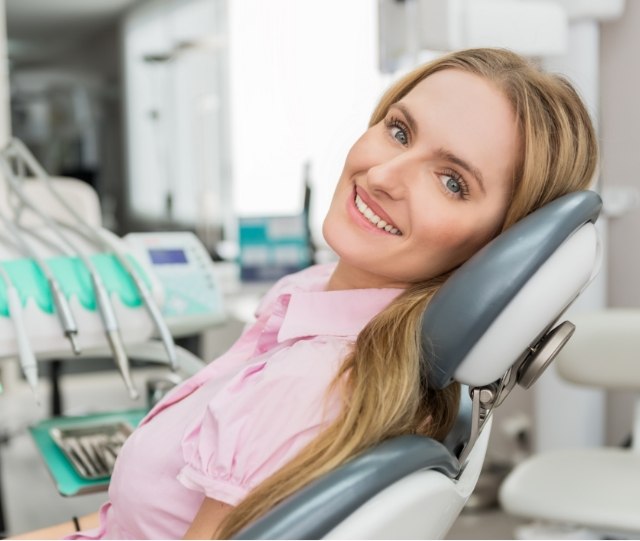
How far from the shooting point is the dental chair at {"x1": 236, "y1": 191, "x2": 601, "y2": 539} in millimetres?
702

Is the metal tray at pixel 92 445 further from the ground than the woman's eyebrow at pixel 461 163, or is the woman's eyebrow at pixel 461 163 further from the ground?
the woman's eyebrow at pixel 461 163

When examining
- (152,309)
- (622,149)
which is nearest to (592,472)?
(152,309)

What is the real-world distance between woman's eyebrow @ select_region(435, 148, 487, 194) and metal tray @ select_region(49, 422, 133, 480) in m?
0.65

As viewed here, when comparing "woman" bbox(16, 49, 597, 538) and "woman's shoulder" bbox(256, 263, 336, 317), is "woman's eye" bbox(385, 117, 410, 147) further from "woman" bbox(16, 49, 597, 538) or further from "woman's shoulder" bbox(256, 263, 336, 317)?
"woman's shoulder" bbox(256, 263, 336, 317)

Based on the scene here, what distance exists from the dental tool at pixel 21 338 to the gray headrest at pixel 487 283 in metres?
0.51

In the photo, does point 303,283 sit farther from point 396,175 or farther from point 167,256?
point 167,256

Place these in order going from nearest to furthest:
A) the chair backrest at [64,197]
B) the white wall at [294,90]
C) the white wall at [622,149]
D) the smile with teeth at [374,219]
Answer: the smile with teeth at [374,219] → the chair backrest at [64,197] → the white wall at [622,149] → the white wall at [294,90]

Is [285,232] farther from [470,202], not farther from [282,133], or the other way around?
[282,133]

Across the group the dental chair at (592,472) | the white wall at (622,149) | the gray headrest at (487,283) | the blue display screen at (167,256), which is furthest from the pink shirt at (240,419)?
the white wall at (622,149)

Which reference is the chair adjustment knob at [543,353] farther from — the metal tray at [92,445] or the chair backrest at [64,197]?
the chair backrest at [64,197]

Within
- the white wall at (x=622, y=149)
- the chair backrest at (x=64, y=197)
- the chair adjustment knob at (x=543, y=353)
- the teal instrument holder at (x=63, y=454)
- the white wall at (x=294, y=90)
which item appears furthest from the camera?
the white wall at (x=294, y=90)

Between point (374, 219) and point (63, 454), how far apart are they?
2.13ft

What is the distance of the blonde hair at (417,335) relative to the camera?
0.75 m

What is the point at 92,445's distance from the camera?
1.30 metres
